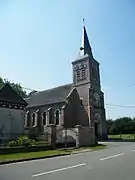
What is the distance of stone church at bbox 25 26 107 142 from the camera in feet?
137

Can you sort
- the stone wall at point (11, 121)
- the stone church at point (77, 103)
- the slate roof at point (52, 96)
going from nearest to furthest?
the stone wall at point (11, 121) < the stone church at point (77, 103) < the slate roof at point (52, 96)

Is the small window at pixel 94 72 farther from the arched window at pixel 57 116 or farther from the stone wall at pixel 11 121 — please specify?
the stone wall at pixel 11 121

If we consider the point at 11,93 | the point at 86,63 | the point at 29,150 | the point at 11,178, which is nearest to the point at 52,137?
the point at 29,150

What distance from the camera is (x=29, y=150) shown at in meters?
18.8

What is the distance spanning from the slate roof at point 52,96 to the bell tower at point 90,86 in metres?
2.57

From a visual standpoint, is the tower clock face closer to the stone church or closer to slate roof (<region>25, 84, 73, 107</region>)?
the stone church

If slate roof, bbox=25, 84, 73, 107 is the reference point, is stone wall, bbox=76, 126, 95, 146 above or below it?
below

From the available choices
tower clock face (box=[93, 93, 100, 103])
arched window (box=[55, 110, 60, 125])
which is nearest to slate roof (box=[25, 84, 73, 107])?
arched window (box=[55, 110, 60, 125])

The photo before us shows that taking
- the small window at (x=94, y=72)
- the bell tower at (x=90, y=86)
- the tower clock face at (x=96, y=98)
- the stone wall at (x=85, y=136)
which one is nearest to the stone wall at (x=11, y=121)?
the stone wall at (x=85, y=136)

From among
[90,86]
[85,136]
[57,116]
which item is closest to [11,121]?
[85,136]

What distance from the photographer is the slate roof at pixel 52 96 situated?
4406cm

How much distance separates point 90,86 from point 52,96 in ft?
28.4

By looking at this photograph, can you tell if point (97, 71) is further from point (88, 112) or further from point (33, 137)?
point (33, 137)

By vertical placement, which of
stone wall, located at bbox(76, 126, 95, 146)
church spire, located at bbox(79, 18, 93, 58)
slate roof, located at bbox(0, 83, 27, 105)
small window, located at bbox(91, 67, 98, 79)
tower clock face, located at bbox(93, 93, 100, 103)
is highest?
church spire, located at bbox(79, 18, 93, 58)
